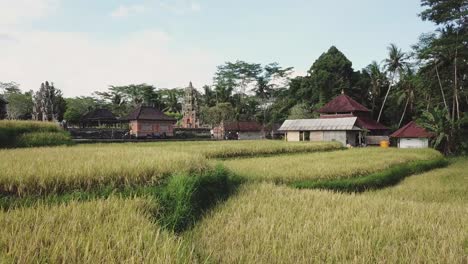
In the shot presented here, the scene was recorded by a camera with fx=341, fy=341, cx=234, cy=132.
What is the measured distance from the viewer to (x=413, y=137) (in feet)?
88.8

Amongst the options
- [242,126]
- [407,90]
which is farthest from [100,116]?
[407,90]

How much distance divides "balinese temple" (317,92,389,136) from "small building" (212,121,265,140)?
36.0ft

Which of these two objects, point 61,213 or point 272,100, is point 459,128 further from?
point 272,100

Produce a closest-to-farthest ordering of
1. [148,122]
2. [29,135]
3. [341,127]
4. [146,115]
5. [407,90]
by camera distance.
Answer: [29,135] → [341,127] → [407,90] → [146,115] → [148,122]

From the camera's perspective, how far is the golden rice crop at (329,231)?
3975mm

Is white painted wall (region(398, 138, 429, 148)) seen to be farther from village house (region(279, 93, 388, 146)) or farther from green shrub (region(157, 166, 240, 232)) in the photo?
green shrub (region(157, 166, 240, 232))

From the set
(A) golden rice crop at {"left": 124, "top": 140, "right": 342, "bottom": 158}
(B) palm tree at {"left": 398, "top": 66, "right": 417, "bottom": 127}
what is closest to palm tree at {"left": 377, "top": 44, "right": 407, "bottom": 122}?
(B) palm tree at {"left": 398, "top": 66, "right": 417, "bottom": 127}

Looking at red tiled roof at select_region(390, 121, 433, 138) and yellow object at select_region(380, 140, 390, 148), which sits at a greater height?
red tiled roof at select_region(390, 121, 433, 138)

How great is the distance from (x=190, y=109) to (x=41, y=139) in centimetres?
3433

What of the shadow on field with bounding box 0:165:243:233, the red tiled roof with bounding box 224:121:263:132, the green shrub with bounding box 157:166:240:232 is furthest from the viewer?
the red tiled roof with bounding box 224:121:263:132

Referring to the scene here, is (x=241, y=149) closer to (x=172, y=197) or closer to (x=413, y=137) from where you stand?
(x=172, y=197)

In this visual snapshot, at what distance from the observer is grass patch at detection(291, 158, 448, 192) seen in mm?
10648

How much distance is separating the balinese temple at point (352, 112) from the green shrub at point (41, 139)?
24989 millimetres

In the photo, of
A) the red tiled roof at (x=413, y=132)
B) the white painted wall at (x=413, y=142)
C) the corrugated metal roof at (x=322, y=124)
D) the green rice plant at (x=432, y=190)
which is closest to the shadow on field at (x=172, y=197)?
the green rice plant at (x=432, y=190)
